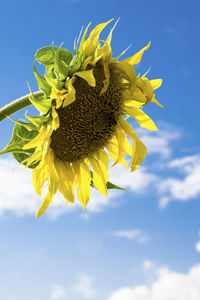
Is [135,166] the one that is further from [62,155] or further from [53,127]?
[53,127]

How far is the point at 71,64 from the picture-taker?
4.35 meters

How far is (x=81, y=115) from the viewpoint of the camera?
4.42 meters

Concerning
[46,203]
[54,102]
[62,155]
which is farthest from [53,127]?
[46,203]

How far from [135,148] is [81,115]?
79 cm

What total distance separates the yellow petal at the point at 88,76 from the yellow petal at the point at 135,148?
78 centimetres

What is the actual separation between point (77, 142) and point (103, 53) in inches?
36.7

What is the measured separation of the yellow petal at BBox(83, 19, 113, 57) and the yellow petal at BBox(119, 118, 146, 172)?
2.86 ft

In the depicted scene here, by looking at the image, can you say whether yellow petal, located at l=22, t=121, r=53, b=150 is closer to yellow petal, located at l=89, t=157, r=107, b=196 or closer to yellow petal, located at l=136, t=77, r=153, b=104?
yellow petal, located at l=89, t=157, r=107, b=196

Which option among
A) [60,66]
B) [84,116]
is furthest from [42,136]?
[60,66]

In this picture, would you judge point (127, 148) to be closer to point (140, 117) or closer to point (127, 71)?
point (140, 117)

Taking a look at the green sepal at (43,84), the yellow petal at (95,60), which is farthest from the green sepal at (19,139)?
the yellow petal at (95,60)

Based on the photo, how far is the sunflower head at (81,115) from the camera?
4289 mm

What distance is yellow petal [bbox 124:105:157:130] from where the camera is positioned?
4.86m

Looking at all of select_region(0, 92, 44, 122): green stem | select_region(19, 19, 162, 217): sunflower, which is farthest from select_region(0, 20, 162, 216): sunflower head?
select_region(0, 92, 44, 122): green stem
